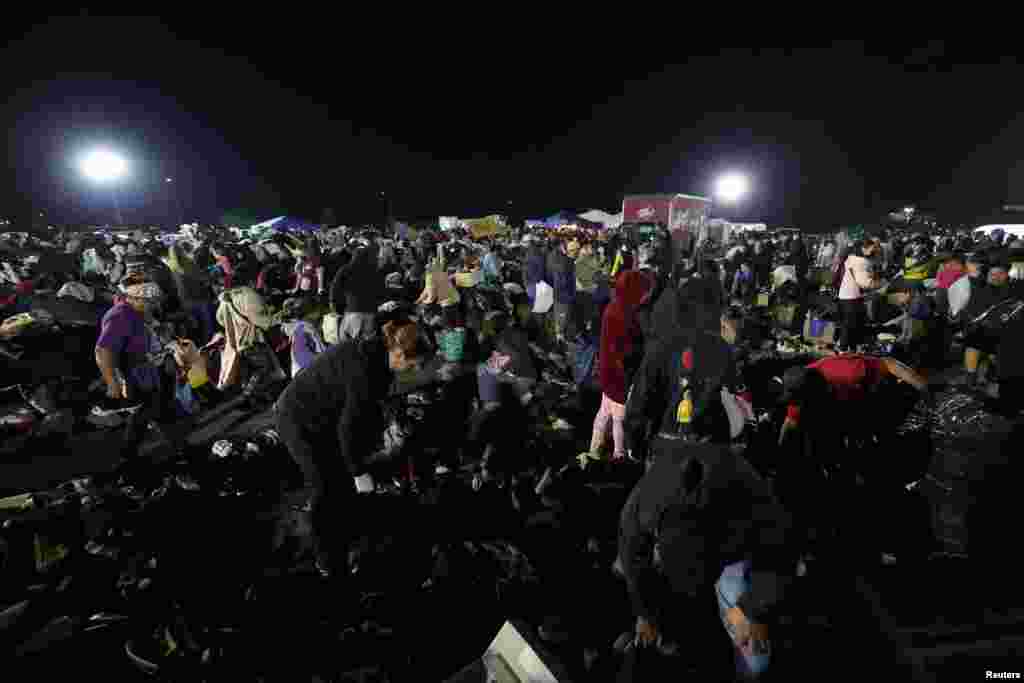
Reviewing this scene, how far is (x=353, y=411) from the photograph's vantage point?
2.96 metres

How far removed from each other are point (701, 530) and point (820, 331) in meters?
7.65

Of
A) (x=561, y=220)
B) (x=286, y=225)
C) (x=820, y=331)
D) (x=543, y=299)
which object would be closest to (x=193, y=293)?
(x=543, y=299)

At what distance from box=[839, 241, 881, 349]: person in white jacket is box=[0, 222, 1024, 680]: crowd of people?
41 millimetres

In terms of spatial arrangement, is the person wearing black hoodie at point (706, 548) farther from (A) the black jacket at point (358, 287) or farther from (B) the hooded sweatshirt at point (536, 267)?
(B) the hooded sweatshirt at point (536, 267)

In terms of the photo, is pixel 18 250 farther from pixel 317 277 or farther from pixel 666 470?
pixel 666 470

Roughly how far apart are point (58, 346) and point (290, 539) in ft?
16.5

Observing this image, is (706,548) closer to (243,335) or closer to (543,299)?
(243,335)

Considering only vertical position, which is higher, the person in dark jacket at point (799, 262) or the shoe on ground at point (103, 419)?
the person in dark jacket at point (799, 262)

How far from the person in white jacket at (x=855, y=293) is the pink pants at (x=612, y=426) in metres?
4.94

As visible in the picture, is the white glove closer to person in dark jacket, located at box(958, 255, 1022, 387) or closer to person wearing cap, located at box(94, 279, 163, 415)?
person wearing cap, located at box(94, 279, 163, 415)

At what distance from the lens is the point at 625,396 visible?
13.6 feet

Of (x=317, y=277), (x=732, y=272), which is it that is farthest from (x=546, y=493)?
(x=732, y=272)

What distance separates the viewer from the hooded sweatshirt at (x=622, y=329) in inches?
159

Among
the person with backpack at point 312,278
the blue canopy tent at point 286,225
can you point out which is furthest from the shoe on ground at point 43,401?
the blue canopy tent at point 286,225
